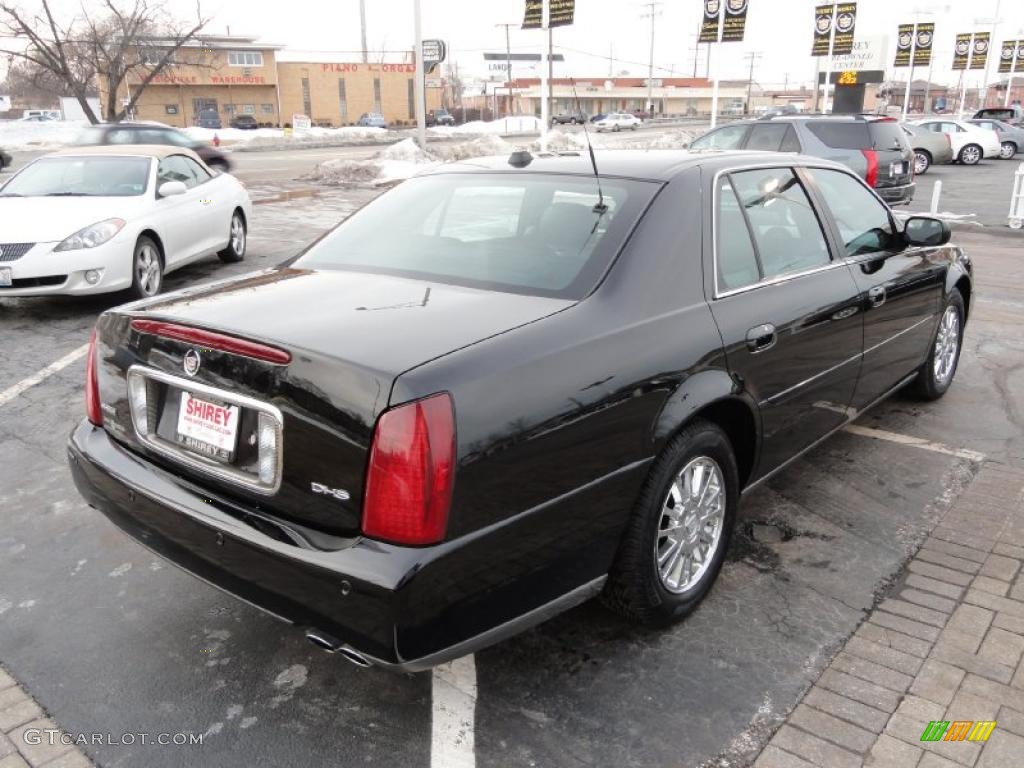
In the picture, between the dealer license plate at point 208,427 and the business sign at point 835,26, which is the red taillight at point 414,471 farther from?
the business sign at point 835,26

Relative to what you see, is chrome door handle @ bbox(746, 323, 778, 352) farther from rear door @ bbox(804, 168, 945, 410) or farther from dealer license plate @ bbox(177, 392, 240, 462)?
dealer license plate @ bbox(177, 392, 240, 462)

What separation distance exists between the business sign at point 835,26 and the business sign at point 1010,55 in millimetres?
21914

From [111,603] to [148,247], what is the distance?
566 centimetres

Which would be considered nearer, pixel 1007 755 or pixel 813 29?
pixel 1007 755

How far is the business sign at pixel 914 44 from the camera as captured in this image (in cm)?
3703

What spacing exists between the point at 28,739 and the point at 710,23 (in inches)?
1025

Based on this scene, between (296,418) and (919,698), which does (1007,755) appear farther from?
(296,418)

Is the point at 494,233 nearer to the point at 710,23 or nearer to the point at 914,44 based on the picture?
the point at 710,23

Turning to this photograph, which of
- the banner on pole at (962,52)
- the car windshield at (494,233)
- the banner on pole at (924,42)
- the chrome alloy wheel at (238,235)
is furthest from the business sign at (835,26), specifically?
the car windshield at (494,233)

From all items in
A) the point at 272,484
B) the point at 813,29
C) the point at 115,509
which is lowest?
the point at 115,509

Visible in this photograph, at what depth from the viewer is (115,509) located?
9.20 ft

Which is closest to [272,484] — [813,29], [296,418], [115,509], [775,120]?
[296,418]

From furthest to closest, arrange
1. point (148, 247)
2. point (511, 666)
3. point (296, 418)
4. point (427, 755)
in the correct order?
point (148, 247) < point (511, 666) < point (427, 755) < point (296, 418)

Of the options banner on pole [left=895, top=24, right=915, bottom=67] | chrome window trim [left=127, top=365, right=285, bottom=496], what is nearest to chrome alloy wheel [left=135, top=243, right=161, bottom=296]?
chrome window trim [left=127, top=365, right=285, bottom=496]
